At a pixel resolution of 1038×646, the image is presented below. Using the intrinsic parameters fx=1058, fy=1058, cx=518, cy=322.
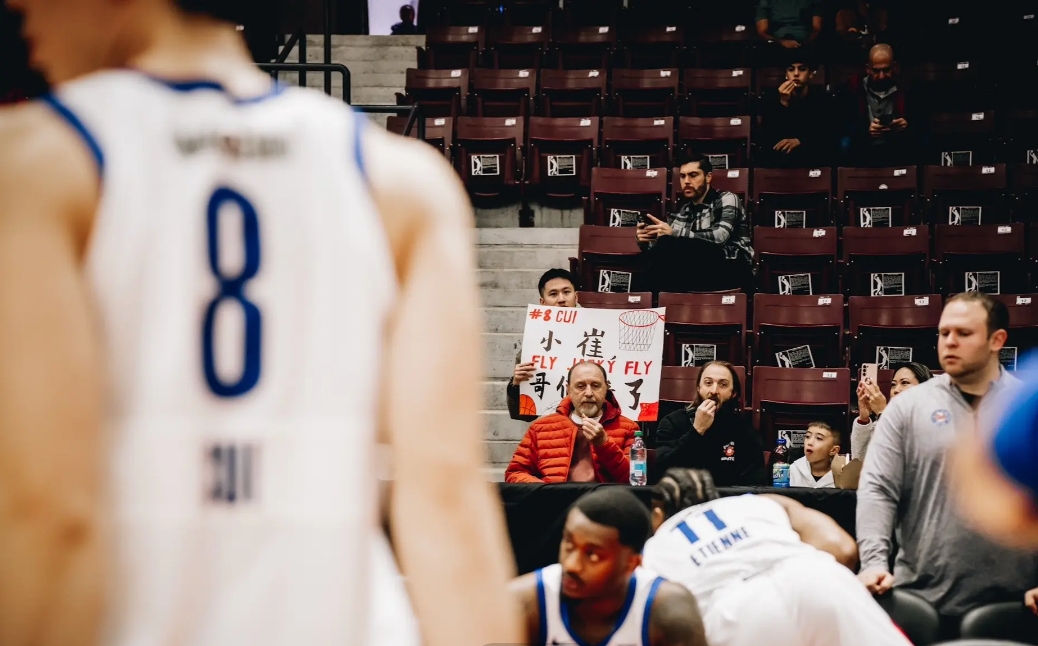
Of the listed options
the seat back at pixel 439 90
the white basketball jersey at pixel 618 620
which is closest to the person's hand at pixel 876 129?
the seat back at pixel 439 90

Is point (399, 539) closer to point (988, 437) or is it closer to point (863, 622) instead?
point (988, 437)

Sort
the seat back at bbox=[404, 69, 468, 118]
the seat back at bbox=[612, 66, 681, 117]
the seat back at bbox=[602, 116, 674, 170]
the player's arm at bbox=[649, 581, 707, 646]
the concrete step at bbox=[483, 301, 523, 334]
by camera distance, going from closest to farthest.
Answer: the player's arm at bbox=[649, 581, 707, 646] < the concrete step at bbox=[483, 301, 523, 334] < the seat back at bbox=[602, 116, 674, 170] < the seat back at bbox=[612, 66, 681, 117] < the seat back at bbox=[404, 69, 468, 118]

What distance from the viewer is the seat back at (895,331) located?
778 centimetres

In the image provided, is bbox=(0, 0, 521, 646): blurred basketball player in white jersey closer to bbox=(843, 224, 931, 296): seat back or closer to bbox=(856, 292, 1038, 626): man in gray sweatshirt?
bbox=(856, 292, 1038, 626): man in gray sweatshirt

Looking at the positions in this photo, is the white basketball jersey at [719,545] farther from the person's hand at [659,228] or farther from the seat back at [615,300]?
the person's hand at [659,228]

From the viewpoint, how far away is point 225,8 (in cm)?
107

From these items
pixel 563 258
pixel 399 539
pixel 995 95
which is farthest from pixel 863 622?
pixel 995 95

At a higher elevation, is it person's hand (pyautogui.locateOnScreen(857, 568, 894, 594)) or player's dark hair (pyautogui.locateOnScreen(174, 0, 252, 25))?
player's dark hair (pyautogui.locateOnScreen(174, 0, 252, 25))

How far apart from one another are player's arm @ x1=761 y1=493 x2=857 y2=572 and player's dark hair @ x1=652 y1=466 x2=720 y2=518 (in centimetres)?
28

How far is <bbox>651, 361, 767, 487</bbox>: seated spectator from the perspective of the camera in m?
6.20

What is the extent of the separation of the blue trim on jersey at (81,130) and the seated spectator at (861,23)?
1096cm

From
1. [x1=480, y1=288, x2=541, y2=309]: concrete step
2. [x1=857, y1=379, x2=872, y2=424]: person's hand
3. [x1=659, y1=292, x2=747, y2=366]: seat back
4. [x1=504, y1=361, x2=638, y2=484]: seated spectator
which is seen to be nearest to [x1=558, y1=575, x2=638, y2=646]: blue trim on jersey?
[x1=504, y1=361, x2=638, y2=484]: seated spectator

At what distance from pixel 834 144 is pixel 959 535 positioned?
562cm

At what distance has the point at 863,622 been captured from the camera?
394 centimetres
